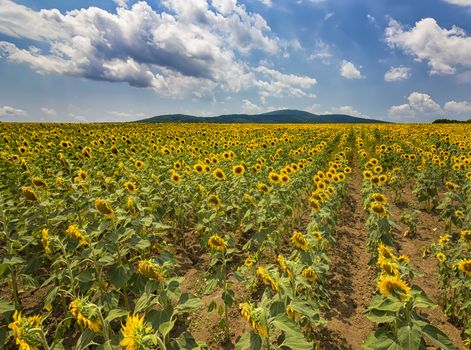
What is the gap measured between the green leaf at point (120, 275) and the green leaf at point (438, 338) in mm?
2941

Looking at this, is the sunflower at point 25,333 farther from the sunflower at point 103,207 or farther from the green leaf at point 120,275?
the sunflower at point 103,207

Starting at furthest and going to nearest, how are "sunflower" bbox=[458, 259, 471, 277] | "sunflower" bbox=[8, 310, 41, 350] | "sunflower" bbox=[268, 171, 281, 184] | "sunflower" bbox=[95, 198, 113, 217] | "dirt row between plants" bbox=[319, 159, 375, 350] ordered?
"sunflower" bbox=[268, 171, 281, 184] < "dirt row between plants" bbox=[319, 159, 375, 350] < "sunflower" bbox=[458, 259, 471, 277] < "sunflower" bbox=[95, 198, 113, 217] < "sunflower" bbox=[8, 310, 41, 350]

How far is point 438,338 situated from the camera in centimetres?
241

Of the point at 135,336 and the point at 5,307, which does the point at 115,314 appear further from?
the point at 5,307

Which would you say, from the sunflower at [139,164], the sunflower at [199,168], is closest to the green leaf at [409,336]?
the sunflower at [199,168]

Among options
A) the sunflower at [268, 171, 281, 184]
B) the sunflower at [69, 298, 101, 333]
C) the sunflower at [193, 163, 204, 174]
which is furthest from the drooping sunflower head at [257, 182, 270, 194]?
the sunflower at [69, 298, 101, 333]

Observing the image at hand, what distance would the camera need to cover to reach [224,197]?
7.20 metres

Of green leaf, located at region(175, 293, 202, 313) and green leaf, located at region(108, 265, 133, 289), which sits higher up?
green leaf, located at region(175, 293, 202, 313)

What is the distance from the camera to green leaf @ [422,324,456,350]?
2365 millimetres

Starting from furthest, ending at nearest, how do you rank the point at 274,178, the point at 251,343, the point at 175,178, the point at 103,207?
the point at 274,178, the point at 175,178, the point at 103,207, the point at 251,343

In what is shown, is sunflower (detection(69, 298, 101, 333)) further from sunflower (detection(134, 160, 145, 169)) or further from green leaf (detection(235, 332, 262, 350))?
sunflower (detection(134, 160, 145, 169))

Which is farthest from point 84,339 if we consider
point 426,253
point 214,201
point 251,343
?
point 426,253

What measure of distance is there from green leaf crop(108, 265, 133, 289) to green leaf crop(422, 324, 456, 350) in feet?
9.65

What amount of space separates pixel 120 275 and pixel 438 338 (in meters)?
3.14
